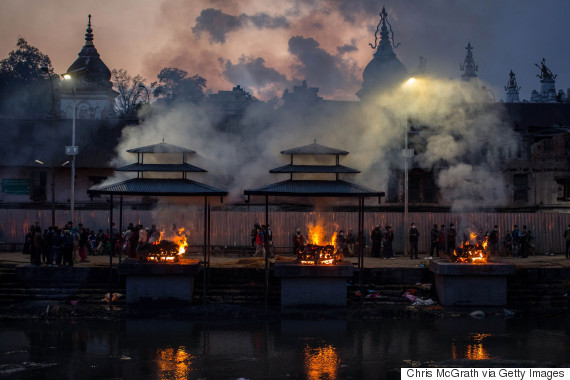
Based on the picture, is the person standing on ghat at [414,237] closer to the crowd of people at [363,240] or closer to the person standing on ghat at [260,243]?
the crowd of people at [363,240]

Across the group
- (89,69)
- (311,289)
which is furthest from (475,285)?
(89,69)

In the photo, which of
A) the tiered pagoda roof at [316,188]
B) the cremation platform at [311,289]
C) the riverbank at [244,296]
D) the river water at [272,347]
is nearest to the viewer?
the river water at [272,347]

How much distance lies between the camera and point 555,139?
3609 centimetres

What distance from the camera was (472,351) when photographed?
14.2 meters

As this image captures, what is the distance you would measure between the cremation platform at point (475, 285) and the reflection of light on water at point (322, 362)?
6.63 meters

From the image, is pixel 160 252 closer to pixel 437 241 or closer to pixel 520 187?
pixel 437 241

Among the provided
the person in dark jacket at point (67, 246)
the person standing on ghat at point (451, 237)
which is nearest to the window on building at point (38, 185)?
the person in dark jacket at point (67, 246)

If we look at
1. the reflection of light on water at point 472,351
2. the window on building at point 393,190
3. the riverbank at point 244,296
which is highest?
the window on building at point 393,190

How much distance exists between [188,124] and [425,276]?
1480cm

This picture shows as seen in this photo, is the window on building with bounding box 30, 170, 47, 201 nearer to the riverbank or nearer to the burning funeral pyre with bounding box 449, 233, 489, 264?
the riverbank

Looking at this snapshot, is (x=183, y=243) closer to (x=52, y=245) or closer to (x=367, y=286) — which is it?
(x=52, y=245)

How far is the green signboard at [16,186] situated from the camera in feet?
120

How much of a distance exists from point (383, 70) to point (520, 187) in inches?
543

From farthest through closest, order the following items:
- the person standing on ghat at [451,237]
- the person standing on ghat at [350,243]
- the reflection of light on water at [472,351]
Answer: the person standing on ghat at [350,243], the person standing on ghat at [451,237], the reflection of light on water at [472,351]
